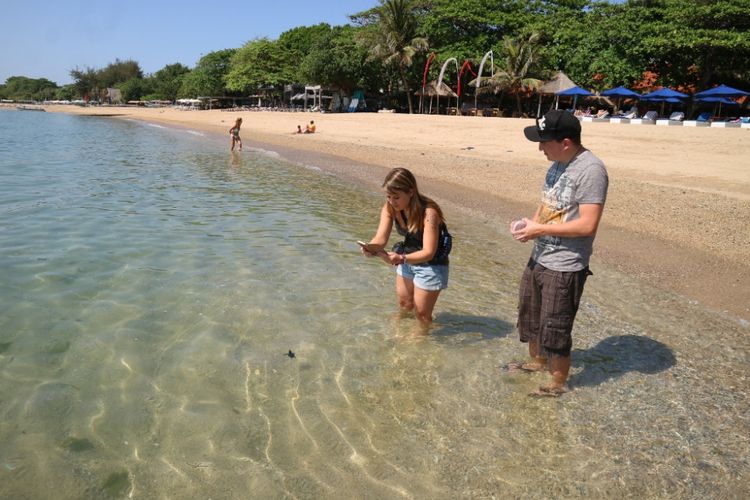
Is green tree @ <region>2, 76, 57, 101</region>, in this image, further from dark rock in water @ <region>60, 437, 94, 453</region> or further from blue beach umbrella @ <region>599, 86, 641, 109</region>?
A: dark rock in water @ <region>60, 437, 94, 453</region>

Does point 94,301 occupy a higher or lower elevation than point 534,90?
lower

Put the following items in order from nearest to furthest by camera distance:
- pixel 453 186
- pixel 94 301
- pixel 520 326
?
pixel 520 326, pixel 94 301, pixel 453 186

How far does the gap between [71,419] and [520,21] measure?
44468 millimetres

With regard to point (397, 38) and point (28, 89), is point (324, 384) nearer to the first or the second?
point (397, 38)

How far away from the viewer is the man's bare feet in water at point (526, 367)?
12.7 ft

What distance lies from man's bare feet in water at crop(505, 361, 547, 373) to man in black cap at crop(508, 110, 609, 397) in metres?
0.46

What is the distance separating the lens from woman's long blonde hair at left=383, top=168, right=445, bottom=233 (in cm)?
362

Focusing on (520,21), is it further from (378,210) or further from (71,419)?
(71,419)

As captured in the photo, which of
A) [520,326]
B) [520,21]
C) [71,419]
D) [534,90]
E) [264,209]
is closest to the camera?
[71,419]

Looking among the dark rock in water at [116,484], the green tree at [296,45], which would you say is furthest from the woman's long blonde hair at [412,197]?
the green tree at [296,45]

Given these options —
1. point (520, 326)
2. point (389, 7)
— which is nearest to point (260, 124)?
point (389, 7)

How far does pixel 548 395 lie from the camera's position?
356 centimetres

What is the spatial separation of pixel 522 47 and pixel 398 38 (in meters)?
10.9

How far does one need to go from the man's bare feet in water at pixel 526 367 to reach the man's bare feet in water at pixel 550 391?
0.92ft
